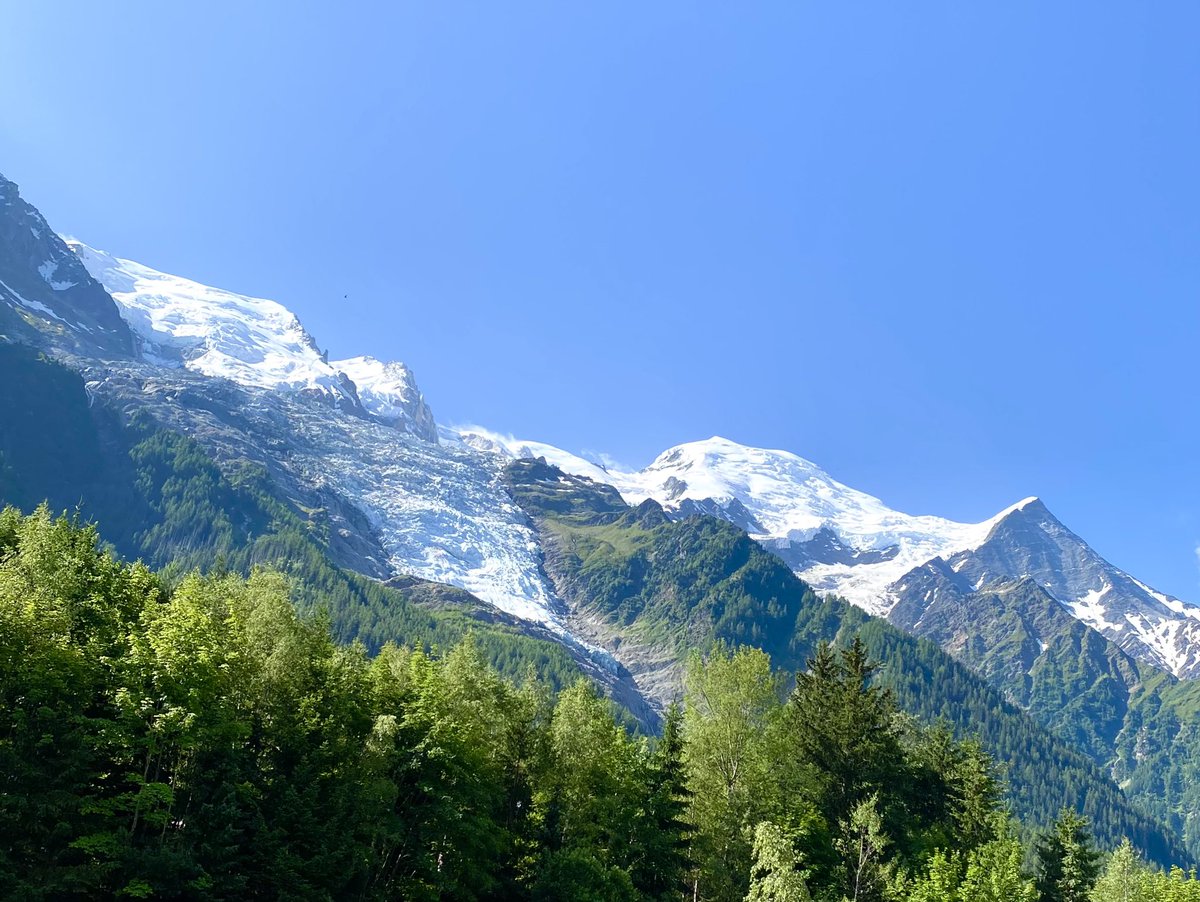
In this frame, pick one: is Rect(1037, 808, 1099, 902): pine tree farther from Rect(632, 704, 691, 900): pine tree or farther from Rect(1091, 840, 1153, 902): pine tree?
Rect(632, 704, 691, 900): pine tree

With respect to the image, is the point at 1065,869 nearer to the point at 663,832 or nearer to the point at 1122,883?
the point at 1122,883

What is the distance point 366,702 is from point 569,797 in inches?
617

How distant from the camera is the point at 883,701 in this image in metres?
71.4

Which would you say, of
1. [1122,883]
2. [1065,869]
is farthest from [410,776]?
[1065,869]

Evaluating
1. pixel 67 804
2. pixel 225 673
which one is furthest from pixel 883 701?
pixel 67 804

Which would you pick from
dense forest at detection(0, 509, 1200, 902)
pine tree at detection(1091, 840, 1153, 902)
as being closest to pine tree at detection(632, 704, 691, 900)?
dense forest at detection(0, 509, 1200, 902)

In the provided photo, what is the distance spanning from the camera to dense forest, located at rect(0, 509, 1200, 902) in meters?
37.0

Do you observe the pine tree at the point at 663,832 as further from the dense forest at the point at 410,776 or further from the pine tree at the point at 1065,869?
the pine tree at the point at 1065,869

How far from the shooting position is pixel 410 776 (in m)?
49.6

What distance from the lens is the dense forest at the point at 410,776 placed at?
121ft

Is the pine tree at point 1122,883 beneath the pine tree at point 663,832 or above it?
above

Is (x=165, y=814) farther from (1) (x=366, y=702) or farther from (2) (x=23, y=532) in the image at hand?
(2) (x=23, y=532)

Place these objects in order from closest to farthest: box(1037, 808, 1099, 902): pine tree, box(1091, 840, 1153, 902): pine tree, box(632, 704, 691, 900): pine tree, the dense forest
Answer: the dense forest
box(632, 704, 691, 900): pine tree
box(1091, 840, 1153, 902): pine tree
box(1037, 808, 1099, 902): pine tree

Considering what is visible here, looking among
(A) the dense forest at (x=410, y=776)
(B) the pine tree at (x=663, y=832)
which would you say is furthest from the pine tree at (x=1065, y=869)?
(B) the pine tree at (x=663, y=832)
